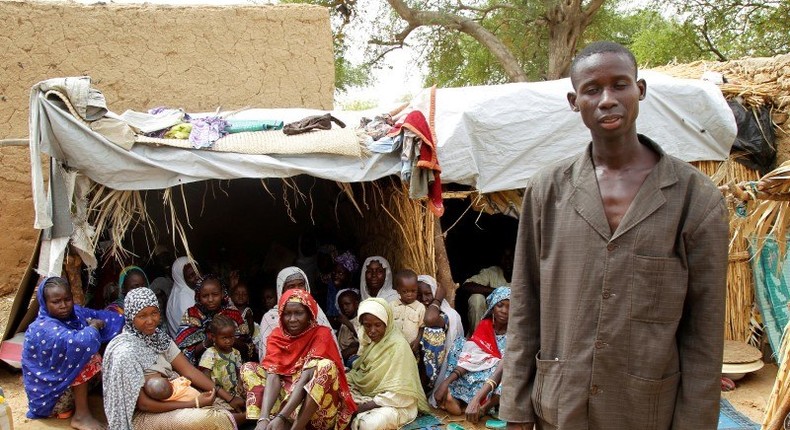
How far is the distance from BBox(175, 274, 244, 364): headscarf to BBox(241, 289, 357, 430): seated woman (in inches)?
31.4

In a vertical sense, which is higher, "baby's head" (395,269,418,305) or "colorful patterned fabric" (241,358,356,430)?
"baby's head" (395,269,418,305)

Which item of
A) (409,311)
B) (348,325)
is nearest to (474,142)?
(409,311)

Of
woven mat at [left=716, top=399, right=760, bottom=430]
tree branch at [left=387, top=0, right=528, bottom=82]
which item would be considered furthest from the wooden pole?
tree branch at [left=387, top=0, right=528, bottom=82]

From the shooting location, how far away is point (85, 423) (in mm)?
4266

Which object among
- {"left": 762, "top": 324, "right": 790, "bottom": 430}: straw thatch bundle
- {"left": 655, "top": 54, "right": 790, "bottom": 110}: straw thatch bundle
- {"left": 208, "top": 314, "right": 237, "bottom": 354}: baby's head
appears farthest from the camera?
{"left": 655, "top": 54, "right": 790, "bottom": 110}: straw thatch bundle

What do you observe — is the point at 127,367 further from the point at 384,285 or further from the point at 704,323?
the point at 704,323

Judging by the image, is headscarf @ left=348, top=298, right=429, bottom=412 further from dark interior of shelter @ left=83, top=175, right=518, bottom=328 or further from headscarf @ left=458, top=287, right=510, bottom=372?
dark interior of shelter @ left=83, top=175, right=518, bottom=328

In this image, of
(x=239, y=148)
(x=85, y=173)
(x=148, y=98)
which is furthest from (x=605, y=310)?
(x=148, y=98)

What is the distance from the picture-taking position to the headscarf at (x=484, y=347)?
15.6 ft

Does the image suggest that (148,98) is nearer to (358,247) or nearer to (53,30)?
(53,30)

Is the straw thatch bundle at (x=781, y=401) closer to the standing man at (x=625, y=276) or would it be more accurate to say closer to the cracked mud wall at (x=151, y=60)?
the standing man at (x=625, y=276)

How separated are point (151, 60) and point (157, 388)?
363 centimetres

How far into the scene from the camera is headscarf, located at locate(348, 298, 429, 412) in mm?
4523

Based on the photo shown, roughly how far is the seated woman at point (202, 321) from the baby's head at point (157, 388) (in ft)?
2.49
